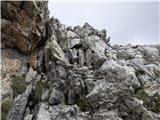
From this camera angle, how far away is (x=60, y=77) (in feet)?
110

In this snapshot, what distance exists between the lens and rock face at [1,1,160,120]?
2891 centimetres

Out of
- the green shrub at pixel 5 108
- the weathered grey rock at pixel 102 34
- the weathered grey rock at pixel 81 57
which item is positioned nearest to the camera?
the green shrub at pixel 5 108

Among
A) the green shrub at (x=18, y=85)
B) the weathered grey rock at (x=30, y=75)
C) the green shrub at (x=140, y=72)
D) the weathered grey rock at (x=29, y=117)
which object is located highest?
the green shrub at (x=140, y=72)

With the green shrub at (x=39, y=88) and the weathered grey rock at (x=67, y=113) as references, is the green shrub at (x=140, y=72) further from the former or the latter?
the green shrub at (x=39, y=88)

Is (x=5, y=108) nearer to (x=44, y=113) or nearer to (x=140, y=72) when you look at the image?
(x=44, y=113)

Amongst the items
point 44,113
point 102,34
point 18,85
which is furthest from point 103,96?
point 102,34

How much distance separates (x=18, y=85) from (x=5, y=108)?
4.00 meters

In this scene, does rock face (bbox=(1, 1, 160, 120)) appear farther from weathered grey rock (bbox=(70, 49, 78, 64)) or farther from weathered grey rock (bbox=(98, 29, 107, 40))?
weathered grey rock (bbox=(98, 29, 107, 40))

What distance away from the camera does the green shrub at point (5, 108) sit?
29.4m

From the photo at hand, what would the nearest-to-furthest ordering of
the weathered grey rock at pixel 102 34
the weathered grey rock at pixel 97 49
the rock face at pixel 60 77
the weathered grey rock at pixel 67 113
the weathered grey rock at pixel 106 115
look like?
the weathered grey rock at pixel 106 115
the weathered grey rock at pixel 67 113
the rock face at pixel 60 77
the weathered grey rock at pixel 97 49
the weathered grey rock at pixel 102 34

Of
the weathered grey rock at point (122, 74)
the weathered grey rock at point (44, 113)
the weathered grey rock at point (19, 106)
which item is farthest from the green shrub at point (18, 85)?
the weathered grey rock at point (122, 74)

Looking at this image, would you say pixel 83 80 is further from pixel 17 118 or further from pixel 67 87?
pixel 17 118

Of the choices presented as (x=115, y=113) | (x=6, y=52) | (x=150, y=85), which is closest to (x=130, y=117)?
(x=115, y=113)

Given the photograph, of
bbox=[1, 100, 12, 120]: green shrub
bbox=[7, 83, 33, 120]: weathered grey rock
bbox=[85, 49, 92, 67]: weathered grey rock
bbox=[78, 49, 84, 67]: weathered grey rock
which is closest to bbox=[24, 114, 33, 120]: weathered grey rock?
bbox=[7, 83, 33, 120]: weathered grey rock
